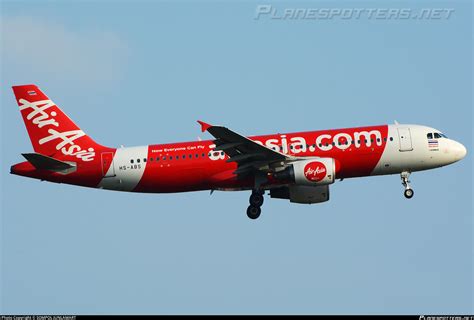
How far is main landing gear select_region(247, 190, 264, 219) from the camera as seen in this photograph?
57750 mm

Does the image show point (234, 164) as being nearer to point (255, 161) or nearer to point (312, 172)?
point (255, 161)

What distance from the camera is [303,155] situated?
55.8 metres

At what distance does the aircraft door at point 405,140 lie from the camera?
55812 millimetres

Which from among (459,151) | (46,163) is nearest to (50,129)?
(46,163)

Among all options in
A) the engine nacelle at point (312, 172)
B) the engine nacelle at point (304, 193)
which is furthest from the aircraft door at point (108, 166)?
the engine nacelle at point (312, 172)

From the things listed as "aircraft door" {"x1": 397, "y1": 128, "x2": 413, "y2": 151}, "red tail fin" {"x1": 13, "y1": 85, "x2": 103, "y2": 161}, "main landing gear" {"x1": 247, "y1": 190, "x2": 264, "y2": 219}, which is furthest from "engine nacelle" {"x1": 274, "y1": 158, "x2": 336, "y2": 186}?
"red tail fin" {"x1": 13, "y1": 85, "x2": 103, "y2": 161}

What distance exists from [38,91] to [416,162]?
23254mm

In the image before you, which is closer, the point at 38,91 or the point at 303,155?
the point at 303,155

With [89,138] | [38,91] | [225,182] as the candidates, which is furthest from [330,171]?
[38,91]

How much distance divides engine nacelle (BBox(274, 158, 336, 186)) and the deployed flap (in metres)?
12.9

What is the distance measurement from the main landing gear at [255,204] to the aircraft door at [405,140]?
8.63 metres

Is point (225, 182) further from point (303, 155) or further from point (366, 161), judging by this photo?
point (366, 161)

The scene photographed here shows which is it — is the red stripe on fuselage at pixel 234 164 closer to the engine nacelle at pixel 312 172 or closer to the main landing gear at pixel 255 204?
the engine nacelle at pixel 312 172

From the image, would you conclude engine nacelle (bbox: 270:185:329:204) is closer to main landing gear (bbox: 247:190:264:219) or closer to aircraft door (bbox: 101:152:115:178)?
main landing gear (bbox: 247:190:264:219)
